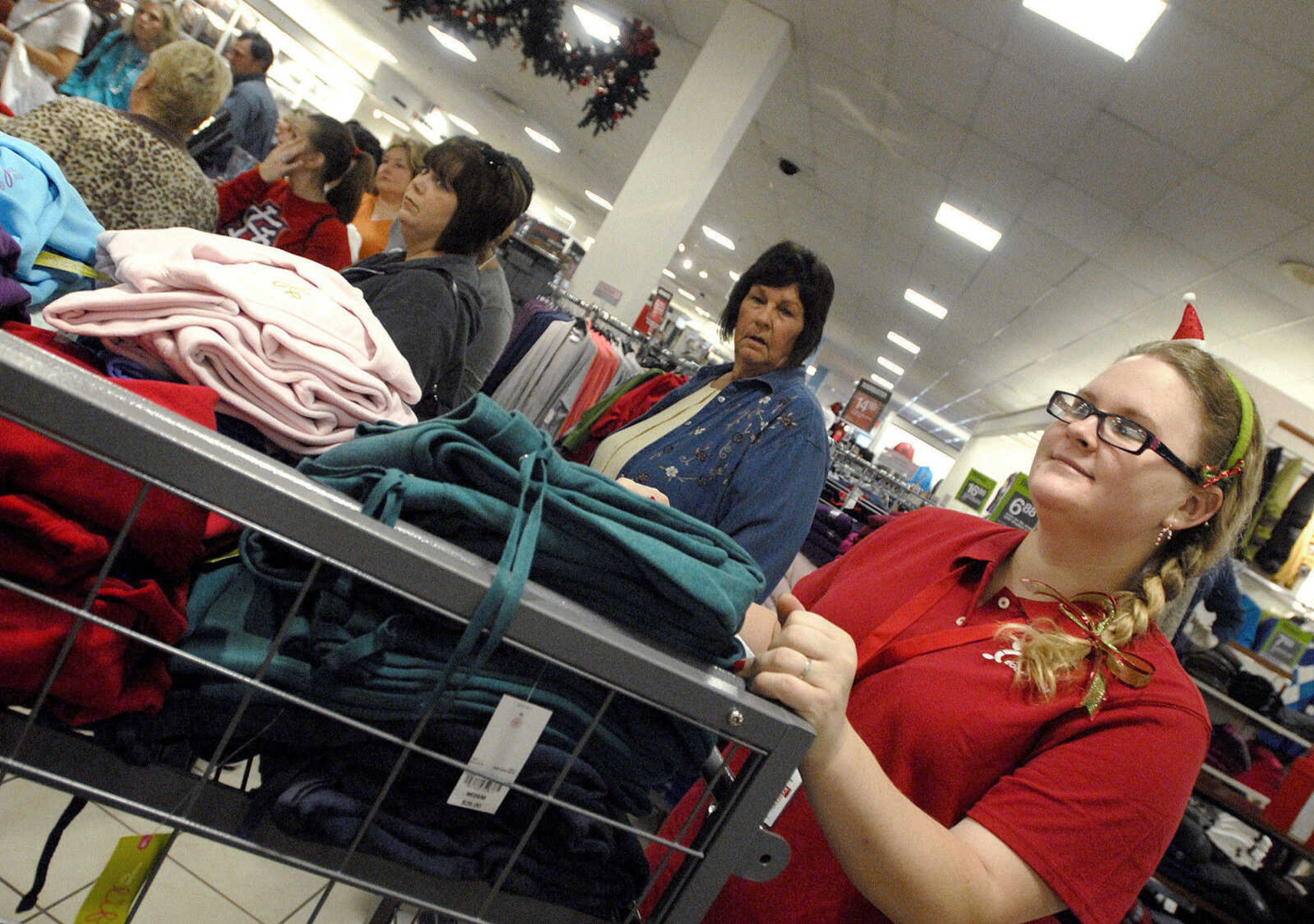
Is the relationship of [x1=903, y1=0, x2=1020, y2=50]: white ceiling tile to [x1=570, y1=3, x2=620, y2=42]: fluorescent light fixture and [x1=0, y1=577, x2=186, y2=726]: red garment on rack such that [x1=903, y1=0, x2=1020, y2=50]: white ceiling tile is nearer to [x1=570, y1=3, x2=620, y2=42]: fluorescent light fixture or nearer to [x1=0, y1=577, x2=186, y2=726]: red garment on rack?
[x1=570, y1=3, x2=620, y2=42]: fluorescent light fixture

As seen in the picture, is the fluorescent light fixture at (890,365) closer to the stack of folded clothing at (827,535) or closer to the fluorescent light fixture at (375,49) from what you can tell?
the fluorescent light fixture at (375,49)

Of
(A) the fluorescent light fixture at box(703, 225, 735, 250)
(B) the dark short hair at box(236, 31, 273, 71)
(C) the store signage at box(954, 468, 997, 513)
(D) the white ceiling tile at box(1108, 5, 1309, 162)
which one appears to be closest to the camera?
(D) the white ceiling tile at box(1108, 5, 1309, 162)

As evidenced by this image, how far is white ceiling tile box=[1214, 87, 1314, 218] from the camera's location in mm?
3652

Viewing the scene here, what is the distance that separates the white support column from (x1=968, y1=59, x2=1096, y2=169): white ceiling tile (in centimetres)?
166

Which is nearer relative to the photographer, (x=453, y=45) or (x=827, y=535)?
(x=827, y=535)

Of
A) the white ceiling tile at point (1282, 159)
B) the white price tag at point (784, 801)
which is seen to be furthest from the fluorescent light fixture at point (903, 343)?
the white price tag at point (784, 801)

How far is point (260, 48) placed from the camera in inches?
174

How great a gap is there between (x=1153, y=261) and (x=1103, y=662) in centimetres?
623

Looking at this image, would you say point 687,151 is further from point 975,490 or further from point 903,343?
point 903,343

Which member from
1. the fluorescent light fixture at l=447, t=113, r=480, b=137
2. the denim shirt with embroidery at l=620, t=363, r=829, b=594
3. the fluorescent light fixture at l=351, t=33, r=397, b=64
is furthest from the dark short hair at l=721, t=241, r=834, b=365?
the fluorescent light fixture at l=447, t=113, r=480, b=137

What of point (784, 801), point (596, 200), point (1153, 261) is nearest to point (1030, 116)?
point (1153, 261)

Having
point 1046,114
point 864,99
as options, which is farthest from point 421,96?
point 1046,114

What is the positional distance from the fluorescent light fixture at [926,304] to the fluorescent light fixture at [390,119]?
466 inches

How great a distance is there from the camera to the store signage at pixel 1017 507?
4230 millimetres
